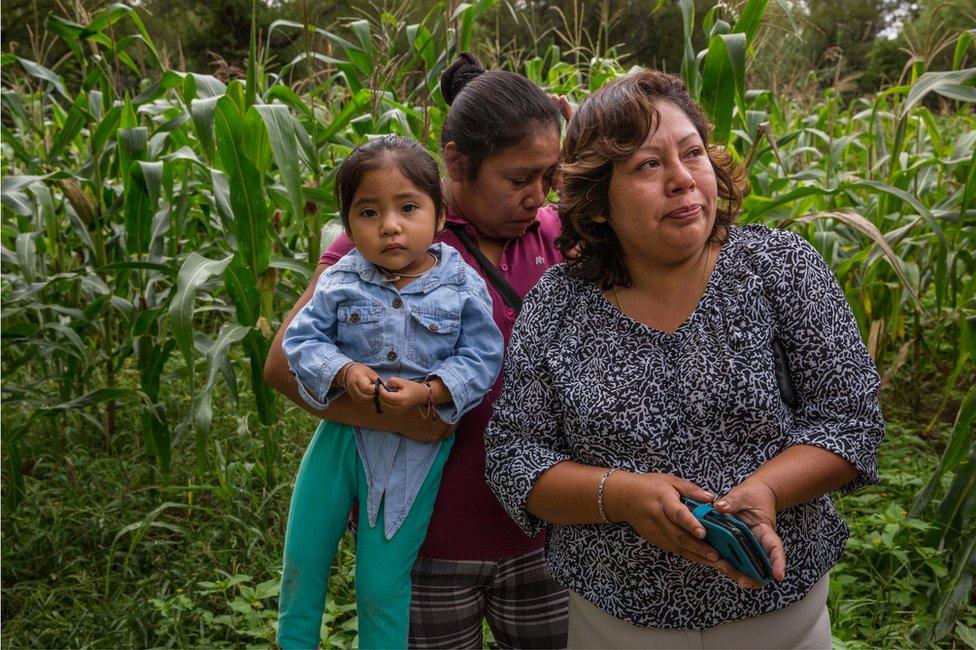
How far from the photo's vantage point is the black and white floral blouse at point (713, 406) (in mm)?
1262

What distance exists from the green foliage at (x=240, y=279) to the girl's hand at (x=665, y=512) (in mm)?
1078

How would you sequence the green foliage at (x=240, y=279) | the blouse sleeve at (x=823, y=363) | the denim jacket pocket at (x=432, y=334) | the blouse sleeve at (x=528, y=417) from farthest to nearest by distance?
the green foliage at (x=240, y=279), the denim jacket pocket at (x=432, y=334), the blouse sleeve at (x=528, y=417), the blouse sleeve at (x=823, y=363)

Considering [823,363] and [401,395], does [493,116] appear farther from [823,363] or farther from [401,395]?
[823,363]

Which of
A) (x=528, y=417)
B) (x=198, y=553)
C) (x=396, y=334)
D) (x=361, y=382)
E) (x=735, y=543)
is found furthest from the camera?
(x=198, y=553)

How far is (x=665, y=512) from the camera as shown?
1.18 metres

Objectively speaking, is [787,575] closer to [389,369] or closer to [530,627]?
[530,627]

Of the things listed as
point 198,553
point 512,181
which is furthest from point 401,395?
point 198,553

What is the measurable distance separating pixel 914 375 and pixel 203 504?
274cm

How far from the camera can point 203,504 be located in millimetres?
3260

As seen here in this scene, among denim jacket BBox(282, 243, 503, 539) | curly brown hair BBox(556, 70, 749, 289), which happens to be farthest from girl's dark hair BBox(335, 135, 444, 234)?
curly brown hair BBox(556, 70, 749, 289)

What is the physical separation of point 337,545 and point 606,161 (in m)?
0.83

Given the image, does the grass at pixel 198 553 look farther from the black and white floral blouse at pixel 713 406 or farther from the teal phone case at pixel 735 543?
the teal phone case at pixel 735 543

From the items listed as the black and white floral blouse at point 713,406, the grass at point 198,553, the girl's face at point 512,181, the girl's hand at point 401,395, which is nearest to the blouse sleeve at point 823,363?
the black and white floral blouse at point 713,406

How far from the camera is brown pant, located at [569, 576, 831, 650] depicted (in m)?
1.30
